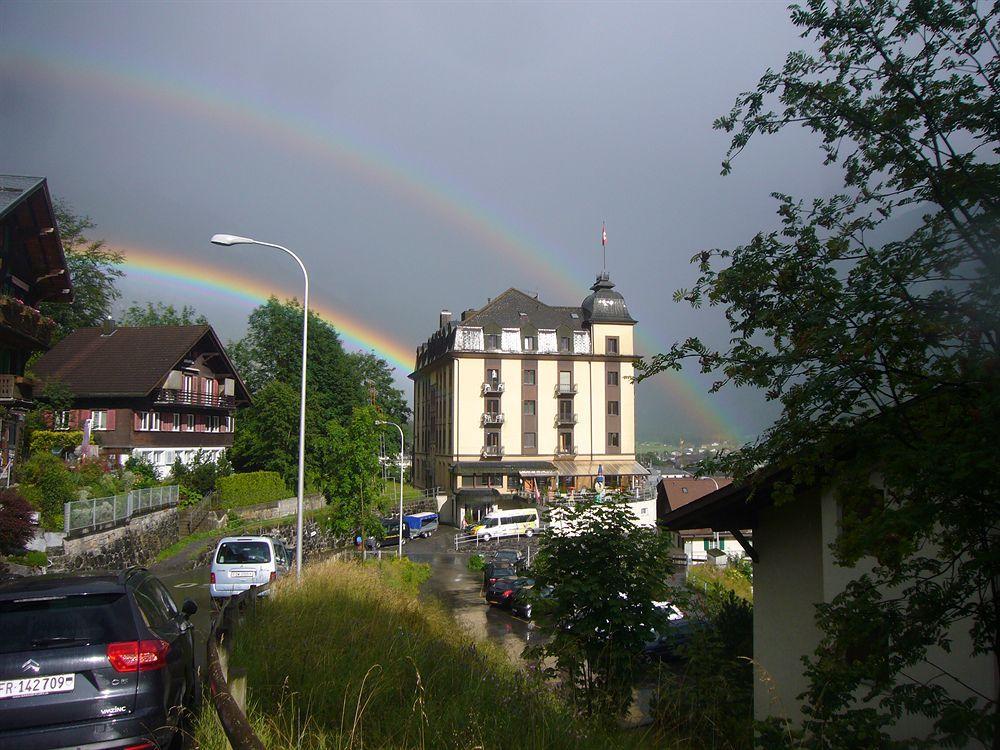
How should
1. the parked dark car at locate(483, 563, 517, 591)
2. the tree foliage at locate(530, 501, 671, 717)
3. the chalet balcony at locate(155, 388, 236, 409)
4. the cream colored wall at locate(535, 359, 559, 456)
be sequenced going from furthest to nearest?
the cream colored wall at locate(535, 359, 559, 456)
the chalet balcony at locate(155, 388, 236, 409)
the parked dark car at locate(483, 563, 517, 591)
the tree foliage at locate(530, 501, 671, 717)

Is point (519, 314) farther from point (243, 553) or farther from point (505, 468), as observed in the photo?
point (243, 553)

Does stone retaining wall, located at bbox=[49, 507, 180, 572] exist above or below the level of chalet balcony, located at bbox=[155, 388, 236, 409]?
below

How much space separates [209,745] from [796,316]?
5.32 m

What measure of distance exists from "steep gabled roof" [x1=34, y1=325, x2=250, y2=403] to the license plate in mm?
42208

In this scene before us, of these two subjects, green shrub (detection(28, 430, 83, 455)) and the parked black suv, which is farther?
green shrub (detection(28, 430, 83, 455))

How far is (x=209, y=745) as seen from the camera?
15.9ft

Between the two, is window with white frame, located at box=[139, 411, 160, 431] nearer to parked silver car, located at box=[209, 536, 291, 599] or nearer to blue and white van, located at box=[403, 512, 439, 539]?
blue and white van, located at box=[403, 512, 439, 539]

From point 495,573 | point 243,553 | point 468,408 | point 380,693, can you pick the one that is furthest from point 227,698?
point 468,408

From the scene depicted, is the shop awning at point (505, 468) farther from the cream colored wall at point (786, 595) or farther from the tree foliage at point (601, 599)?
the tree foliage at point (601, 599)

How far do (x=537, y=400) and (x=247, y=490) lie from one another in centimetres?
2816

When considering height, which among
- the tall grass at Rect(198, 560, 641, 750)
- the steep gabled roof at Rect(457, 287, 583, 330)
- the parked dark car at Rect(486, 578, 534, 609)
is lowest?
the parked dark car at Rect(486, 578, 534, 609)

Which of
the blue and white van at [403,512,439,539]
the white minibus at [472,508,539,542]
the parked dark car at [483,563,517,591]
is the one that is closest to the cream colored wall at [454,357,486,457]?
the blue and white van at [403,512,439,539]

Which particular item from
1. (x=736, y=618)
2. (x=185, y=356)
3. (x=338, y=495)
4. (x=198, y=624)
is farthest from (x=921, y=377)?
(x=185, y=356)

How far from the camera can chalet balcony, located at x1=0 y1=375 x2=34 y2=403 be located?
29348 millimetres
